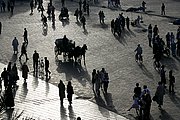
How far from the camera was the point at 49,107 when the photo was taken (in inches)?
839

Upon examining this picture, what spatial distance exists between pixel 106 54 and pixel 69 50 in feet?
9.33

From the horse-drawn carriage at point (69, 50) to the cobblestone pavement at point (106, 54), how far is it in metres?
0.59

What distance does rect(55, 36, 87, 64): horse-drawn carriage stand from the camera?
2897 centimetres

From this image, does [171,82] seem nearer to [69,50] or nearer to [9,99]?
[9,99]

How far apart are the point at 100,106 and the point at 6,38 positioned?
664 inches

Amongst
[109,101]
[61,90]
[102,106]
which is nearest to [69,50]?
[109,101]

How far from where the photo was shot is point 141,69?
27641 mm

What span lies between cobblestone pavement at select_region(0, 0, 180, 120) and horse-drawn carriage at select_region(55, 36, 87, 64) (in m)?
0.59

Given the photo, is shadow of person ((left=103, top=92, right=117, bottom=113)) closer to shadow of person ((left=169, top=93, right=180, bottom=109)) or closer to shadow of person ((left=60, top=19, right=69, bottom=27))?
shadow of person ((left=169, top=93, right=180, bottom=109))

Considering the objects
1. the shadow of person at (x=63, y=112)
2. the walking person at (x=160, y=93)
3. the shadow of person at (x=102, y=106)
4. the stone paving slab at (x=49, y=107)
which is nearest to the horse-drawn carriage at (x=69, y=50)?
the stone paving slab at (x=49, y=107)

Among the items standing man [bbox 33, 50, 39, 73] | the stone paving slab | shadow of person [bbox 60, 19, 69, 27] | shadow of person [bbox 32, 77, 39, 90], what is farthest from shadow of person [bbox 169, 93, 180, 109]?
shadow of person [bbox 60, 19, 69, 27]

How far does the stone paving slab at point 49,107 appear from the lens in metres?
20.1

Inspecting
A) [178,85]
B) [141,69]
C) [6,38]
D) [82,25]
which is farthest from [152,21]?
[178,85]

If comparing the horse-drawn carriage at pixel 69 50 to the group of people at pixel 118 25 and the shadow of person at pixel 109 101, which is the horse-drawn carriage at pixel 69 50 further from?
the group of people at pixel 118 25
